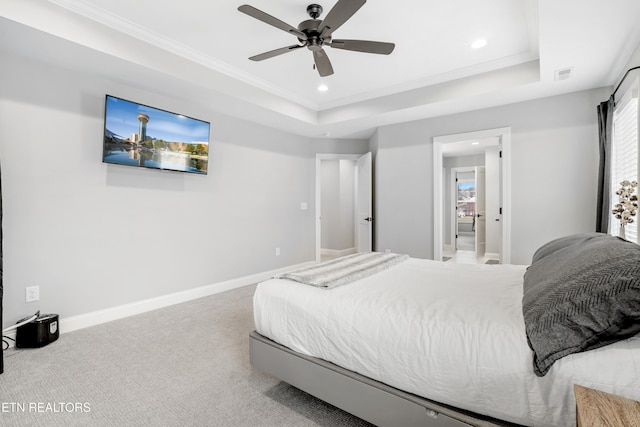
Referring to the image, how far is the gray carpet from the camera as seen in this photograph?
1643 millimetres

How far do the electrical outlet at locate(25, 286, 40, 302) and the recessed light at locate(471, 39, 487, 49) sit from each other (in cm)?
461

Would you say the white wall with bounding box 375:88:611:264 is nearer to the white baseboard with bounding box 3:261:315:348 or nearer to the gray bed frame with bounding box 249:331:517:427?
the white baseboard with bounding box 3:261:315:348

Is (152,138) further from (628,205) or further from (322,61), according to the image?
(628,205)

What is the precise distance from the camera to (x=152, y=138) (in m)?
3.24

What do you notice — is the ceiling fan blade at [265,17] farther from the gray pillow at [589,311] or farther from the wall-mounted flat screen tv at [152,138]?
the gray pillow at [589,311]

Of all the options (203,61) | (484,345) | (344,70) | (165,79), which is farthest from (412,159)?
(484,345)

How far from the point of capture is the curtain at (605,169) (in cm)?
306

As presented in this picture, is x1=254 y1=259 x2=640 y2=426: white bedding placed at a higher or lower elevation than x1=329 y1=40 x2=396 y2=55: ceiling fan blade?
lower

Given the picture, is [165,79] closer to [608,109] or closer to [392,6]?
[392,6]

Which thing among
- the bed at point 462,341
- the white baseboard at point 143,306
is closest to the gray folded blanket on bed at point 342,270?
the bed at point 462,341

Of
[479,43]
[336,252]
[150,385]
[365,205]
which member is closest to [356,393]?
[150,385]

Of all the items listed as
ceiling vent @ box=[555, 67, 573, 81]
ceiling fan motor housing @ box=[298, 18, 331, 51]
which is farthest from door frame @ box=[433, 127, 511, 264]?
ceiling fan motor housing @ box=[298, 18, 331, 51]

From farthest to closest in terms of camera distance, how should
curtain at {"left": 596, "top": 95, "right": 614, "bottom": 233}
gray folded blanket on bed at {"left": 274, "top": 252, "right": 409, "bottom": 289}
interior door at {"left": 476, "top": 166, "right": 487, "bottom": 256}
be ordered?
interior door at {"left": 476, "top": 166, "right": 487, "bottom": 256} → curtain at {"left": 596, "top": 95, "right": 614, "bottom": 233} → gray folded blanket on bed at {"left": 274, "top": 252, "right": 409, "bottom": 289}

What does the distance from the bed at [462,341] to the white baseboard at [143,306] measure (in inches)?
79.2
